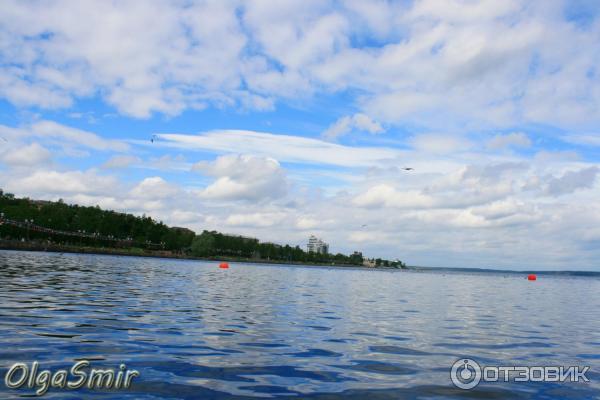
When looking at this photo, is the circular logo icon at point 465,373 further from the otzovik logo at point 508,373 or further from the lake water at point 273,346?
the lake water at point 273,346

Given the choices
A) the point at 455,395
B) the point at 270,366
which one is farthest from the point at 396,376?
the point at 270,366

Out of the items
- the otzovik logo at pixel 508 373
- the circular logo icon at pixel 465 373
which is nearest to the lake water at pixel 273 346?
the circular logo icon at pixel 465 373

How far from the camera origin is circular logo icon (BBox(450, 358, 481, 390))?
1506 cm

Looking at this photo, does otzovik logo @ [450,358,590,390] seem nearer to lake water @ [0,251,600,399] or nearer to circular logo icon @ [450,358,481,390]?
circular logo icon @ [450,358,481,390]

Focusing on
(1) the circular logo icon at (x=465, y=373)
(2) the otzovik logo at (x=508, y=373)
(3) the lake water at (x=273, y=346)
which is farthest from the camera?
(2) the otzovik logo at (x=508, y=373)

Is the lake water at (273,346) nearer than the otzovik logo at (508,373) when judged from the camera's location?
Yes

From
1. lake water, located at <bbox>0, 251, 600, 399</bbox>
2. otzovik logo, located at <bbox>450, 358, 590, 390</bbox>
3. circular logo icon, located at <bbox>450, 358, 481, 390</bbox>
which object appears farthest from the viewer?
otzovik logo, located at <bbox>450, 358, 590, 390</bbox>

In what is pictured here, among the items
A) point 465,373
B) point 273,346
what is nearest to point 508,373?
point 465,373

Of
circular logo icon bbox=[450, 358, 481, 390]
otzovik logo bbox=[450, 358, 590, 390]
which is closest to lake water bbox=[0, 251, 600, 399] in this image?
circular logo icon bbox=[450, 358, 481, 390]

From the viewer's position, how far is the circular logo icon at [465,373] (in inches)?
593

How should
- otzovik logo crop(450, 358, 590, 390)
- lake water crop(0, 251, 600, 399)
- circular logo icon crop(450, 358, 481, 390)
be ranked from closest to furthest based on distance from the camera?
lake water crop(0, 251, 600, 399), circular logo icon crop(450, 358, 481, 390), otzovik logo crop(450, 358, 590, 390)

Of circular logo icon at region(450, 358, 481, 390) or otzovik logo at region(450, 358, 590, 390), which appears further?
otzovik logo at region(450, 358, 590, 390)

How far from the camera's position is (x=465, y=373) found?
1658cm

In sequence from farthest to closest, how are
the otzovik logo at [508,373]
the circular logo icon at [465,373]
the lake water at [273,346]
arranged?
1. the otzovik logo at [508,373]
2. the circular logo icon at [465,373]
3. the lake water at [273,346]
